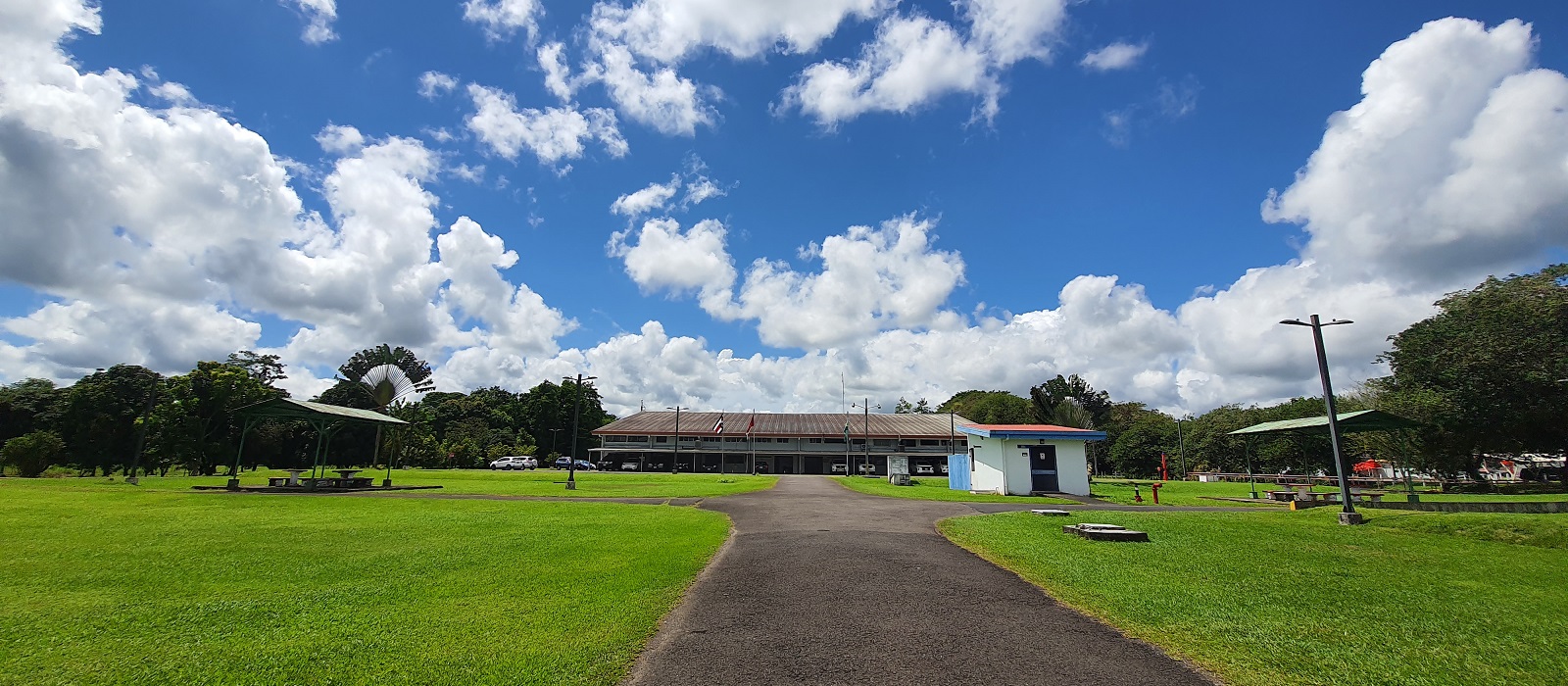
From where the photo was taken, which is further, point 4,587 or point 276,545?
point 276,545

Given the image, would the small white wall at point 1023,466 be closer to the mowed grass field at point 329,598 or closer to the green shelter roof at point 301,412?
the mowed grass field at point 329,598

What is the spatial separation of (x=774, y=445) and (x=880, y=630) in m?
64.7

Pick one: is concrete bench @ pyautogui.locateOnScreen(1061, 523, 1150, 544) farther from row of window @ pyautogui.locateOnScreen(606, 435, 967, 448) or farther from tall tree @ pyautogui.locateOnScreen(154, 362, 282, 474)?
row of window @ pyautogui.locateOnScreen(606, 435, 967, 448)

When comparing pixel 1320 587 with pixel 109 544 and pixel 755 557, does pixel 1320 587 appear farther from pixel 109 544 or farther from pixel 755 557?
pixel 109 544

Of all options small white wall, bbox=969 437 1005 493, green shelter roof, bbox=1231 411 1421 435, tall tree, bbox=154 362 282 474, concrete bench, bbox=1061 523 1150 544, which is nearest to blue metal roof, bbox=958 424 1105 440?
small white wall, bbox=969 437 1005 493

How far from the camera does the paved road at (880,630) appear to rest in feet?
17.5

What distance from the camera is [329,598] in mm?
7734

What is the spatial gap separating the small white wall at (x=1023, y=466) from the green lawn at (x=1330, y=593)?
14.1 m

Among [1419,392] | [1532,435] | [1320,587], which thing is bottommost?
[1320,587]

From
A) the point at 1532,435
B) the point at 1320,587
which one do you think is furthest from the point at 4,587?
the point at 1532,435

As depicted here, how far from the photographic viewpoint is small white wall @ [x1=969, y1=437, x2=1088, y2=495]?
29.7 metres

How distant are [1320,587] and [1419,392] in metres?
33.8

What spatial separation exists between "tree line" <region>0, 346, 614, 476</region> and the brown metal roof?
1546 centimetres

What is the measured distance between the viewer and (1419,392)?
3206 centimetres
